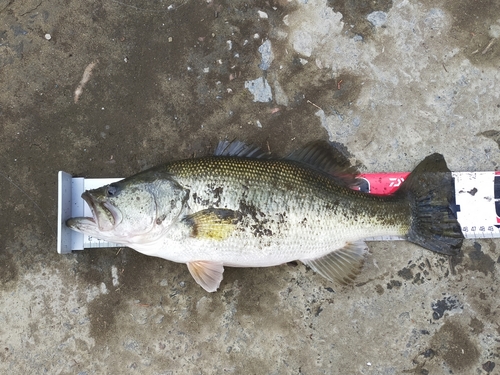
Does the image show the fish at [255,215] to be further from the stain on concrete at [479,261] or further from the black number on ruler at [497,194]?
the black number on ruler at [497,194]

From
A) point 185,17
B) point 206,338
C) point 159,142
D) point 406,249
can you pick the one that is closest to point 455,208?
point 406,249

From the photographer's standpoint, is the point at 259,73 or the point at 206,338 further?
the point at 259,73

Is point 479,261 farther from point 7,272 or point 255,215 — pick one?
point 7,272

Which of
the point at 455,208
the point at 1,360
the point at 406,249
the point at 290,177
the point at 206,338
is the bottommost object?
the point at 1,360

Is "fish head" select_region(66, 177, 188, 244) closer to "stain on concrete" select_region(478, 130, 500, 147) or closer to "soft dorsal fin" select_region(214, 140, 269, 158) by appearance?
"soft dorsal fin" select_region(214, 140, 269, 158)

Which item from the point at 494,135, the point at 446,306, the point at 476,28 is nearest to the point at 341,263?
the point at 446,306

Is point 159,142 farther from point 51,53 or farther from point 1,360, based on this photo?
point 1,360

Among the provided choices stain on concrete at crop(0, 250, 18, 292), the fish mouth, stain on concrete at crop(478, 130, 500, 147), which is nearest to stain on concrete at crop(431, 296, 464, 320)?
stain on concrete at crop(478, 130, 500, 147)
